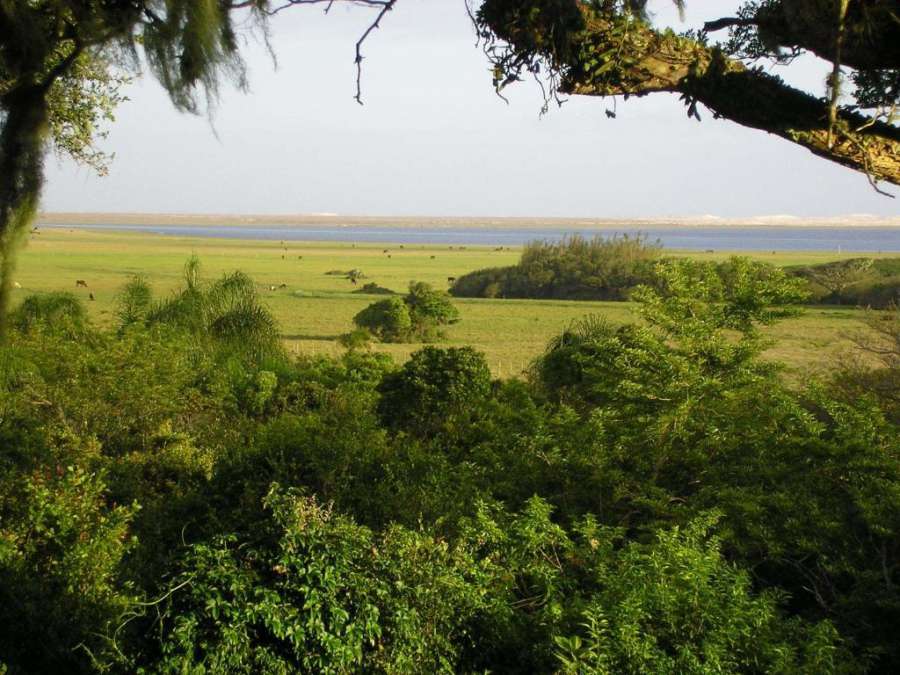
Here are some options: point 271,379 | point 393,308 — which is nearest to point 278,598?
point 271,379

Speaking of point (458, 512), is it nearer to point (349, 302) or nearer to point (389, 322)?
point (389, 322)

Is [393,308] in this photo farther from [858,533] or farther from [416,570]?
[416,570]

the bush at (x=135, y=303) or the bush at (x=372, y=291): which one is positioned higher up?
the bush at (x=135, y=303)

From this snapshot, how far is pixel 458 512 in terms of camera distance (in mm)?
7809

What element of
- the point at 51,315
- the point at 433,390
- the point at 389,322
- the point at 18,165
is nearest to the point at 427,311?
the point at 389,322

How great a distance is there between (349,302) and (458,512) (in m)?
38.8

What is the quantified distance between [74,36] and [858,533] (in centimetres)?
644

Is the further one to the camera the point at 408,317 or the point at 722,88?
the point at 408,317

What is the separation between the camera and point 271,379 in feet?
52.6

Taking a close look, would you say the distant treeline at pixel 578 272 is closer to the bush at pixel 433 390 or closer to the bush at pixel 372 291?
the bush at pixel 372 291

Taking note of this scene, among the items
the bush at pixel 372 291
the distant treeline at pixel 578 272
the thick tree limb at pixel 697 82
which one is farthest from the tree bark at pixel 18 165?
the distant treeline at pixel 578 272

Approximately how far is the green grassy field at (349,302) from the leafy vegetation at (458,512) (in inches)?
67.6

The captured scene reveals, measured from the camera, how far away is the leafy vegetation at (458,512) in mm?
4629

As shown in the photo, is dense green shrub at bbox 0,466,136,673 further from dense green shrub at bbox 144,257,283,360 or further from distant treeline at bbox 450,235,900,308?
distant treeline at bbox 450,235,900,308
